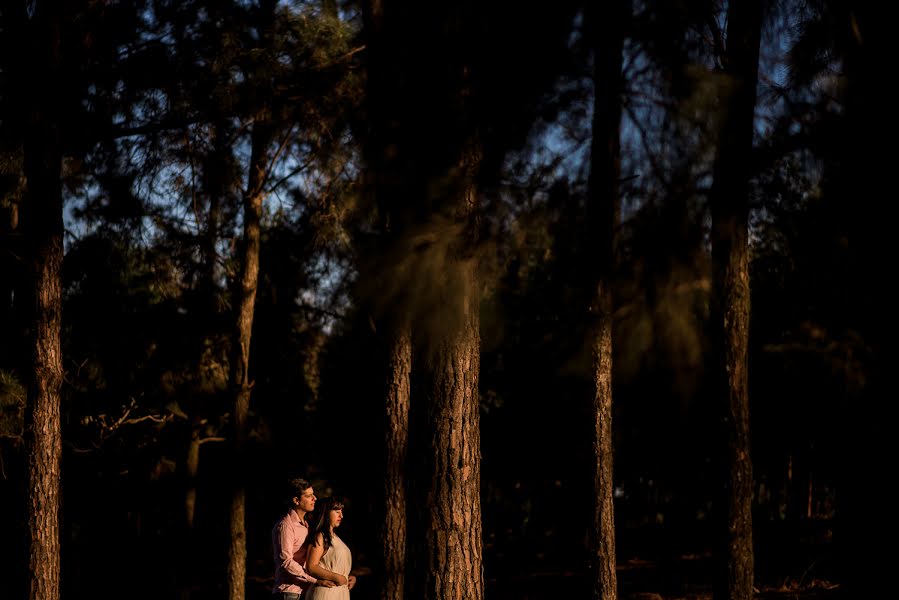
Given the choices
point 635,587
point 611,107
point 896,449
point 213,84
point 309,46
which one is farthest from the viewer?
point 635,587

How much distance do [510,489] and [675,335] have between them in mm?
24979

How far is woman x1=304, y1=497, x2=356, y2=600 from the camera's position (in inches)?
318

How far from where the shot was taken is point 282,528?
8234mm

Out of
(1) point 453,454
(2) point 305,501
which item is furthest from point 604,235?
(2) point 305,501

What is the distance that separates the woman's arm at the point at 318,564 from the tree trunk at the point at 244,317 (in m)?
6.46

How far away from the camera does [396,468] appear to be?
9.93 meters

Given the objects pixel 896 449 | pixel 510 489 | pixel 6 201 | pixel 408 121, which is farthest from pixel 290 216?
pixel 510 489

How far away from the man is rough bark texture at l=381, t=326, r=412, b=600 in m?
1.48

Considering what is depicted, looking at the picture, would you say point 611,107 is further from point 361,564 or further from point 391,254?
point 361,564

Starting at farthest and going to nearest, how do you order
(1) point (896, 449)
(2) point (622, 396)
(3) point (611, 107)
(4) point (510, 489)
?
1. (4) point (510, 489)
2. (2) point (622, 396)
3. (3) point (611, 107)
4. (1) point (896, 449)

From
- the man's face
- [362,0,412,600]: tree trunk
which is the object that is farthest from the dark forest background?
the man's face

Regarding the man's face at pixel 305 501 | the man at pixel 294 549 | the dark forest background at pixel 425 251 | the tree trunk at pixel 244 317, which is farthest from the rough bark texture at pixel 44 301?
the tree trunk at pixel 244 317

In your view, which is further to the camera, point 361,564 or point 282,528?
point 361,564

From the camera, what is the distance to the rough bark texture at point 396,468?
9727mm
